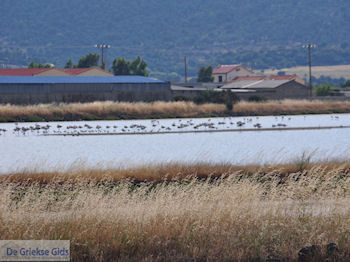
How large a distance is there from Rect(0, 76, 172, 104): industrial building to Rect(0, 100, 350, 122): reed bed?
5394 mm

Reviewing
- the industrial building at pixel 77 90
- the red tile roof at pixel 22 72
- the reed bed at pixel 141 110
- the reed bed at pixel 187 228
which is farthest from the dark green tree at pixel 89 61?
the reed bed at pixel 187 228

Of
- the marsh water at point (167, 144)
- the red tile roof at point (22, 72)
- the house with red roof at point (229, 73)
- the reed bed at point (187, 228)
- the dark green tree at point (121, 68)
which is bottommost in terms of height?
the house with red roof at point (229, 73)

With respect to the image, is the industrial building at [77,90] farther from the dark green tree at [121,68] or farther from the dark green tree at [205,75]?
the dark green tree at [205,75]

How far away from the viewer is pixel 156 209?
44.7 ft

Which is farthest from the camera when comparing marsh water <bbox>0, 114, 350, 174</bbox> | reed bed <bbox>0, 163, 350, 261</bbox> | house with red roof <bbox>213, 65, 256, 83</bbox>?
house with red roof <bbox>213, 65, 256, 83</bbox>

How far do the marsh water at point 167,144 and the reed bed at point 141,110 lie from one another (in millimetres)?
3939

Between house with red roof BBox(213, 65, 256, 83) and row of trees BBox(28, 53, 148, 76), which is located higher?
row of trees BBox(28, 53, 148, 76)

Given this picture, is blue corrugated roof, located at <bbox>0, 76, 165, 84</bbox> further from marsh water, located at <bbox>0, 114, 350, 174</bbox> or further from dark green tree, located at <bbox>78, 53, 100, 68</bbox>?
dark green tree, located at <bbox>78, 53, 100, 68</bbox>

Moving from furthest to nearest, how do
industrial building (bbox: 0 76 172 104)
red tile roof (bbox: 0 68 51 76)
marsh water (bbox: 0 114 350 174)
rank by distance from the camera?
1. red tile roof (bbox: 0 68 51 76)
2. industrial building (bbox: 0 76 172 104)
3. marsh water (bbox: 0 114 350 174)

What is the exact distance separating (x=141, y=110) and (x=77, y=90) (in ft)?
40.0

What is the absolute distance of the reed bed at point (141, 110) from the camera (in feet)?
216

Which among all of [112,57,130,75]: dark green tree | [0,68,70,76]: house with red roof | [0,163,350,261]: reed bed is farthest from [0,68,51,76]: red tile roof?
[0,163,350,261]: reed bed

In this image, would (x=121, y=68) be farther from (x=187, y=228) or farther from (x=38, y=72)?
(x=187, y=228)

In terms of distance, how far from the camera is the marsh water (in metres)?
30.9
